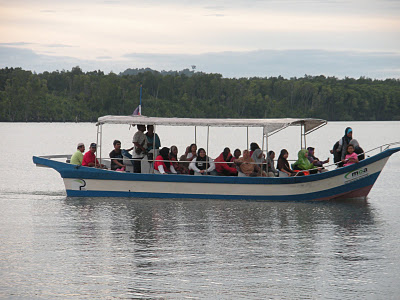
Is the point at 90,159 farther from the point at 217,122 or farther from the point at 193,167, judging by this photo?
the point at 217,122

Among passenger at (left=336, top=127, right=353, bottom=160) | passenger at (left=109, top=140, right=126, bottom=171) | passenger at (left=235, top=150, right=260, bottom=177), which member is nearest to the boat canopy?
passenger at (left=109, top=140, right=126, bottom=171)

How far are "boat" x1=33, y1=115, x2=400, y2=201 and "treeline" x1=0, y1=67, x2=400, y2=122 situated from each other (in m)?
112

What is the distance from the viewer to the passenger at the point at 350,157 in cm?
1848

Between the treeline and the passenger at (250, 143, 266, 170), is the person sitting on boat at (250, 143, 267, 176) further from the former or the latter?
the treeline

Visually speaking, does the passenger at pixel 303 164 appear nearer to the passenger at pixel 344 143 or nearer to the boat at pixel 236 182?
the boat at pixel 236 182

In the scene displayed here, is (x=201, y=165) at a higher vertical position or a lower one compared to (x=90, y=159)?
lower

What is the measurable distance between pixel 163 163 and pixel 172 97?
122 metres

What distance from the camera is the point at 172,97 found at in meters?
141

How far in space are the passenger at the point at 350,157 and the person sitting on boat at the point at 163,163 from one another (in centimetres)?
485

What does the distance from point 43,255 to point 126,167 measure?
24.9 feet

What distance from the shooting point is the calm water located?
32.9 ft

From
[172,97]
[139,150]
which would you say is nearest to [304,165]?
[139,150]

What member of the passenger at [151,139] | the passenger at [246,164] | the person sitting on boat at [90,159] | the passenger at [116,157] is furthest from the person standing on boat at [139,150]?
the passenger at [246,164]

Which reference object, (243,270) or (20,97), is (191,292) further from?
(20,97)
